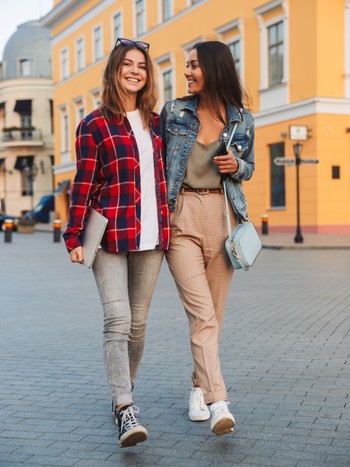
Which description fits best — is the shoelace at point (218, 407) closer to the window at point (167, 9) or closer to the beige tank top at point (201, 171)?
the beige tank top at point (201, 171)

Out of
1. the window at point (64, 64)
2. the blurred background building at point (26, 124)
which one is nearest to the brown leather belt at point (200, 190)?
the window at point (64, 64)

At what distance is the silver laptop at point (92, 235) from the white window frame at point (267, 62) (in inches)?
992

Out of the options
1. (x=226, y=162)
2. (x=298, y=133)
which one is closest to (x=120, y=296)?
(x=226, y=162)

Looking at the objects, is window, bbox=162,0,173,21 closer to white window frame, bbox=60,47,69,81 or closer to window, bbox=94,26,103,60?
window, bbox=94,26,103,60

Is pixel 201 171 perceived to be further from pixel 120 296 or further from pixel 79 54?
pixel 79 54

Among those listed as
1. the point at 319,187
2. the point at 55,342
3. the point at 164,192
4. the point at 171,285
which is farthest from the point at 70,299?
the point at 319,187

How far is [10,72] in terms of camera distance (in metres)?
63.7

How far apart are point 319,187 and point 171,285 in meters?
15.2

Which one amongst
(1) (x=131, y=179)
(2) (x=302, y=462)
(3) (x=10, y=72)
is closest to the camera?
(2) (x=302, y=462)

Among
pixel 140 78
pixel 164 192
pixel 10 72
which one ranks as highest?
pixel 10 72

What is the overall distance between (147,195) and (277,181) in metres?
25.6

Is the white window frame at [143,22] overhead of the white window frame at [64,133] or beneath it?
overhead

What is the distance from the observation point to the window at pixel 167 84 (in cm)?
3697

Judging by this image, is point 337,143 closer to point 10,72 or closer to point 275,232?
point 275,232
